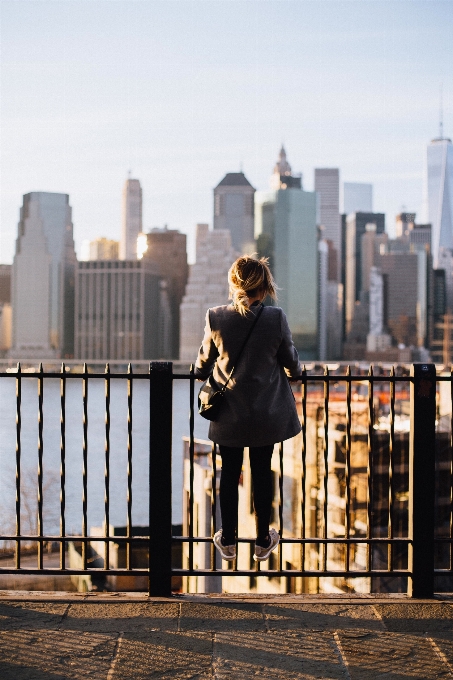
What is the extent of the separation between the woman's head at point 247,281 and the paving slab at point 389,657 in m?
1.76

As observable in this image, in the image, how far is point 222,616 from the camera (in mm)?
4207

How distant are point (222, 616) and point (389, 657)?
37.8 inches

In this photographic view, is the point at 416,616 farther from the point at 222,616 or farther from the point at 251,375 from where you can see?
the point at 251,375

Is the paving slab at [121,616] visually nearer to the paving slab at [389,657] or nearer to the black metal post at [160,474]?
the black metal post at [160,474]

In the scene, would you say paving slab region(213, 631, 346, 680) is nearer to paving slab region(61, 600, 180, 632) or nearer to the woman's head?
paving slab region(61, 600, 180, 632)

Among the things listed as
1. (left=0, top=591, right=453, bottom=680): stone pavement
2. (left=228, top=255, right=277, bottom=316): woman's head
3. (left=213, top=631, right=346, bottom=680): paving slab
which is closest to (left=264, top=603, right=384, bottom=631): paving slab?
(left=0, top=591, right=453, bottom=680): stone pavement

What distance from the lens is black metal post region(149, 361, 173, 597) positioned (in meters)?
4.58

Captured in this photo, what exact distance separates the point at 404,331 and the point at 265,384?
18317cm

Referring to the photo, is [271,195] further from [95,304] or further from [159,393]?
[159,393]

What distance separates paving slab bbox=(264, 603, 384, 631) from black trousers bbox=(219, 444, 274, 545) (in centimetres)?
41

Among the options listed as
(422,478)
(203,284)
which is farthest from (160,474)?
(203,284)

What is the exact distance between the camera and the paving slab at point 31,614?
404 cm

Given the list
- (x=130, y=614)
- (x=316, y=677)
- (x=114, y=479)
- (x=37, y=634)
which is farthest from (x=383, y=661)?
(x=114, y=479)

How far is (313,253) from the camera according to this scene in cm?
17412
